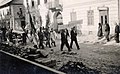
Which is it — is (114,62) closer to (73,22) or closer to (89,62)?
(89,62)

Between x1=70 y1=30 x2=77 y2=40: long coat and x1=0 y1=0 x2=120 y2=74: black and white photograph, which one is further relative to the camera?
x1=70 y1=30 x2=77 y2=40: long coat

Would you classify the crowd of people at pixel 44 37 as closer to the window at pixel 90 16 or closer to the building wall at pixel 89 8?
the building wall at pixel 89 8

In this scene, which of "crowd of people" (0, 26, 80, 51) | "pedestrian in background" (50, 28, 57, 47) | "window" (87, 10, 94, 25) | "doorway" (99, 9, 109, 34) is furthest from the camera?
"pedestrian in background" (50, 28, 57, 47)

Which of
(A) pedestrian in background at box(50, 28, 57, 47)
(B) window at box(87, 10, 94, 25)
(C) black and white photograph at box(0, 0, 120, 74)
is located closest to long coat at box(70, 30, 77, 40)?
(C) black and white photograph at box(0, 0, 120, 74)

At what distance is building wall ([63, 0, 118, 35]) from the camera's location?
2.82m

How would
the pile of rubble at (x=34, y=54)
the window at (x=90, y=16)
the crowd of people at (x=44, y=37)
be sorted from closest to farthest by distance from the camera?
1. the window at (x=90, y=16)
2. the crowd of people at (x=44, y=37)
3. the pile of rubble at (x=34, y=54)

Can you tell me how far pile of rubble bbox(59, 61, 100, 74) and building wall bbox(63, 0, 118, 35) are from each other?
1.53 feet

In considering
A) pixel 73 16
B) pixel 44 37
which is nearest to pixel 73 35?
pixel 73 16

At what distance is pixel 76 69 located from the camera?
336 centimetres

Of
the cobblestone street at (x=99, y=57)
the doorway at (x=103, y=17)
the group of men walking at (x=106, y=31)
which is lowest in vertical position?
the cobblestone street at (x=99, y=57)

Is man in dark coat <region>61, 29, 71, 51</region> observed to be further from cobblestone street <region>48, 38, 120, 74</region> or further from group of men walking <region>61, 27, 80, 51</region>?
cobblestone street <region>48, 38, 120, 74</region>

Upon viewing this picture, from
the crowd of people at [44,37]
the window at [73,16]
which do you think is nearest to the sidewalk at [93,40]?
the crowd of people at [44,37]

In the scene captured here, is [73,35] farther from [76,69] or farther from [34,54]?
[34,54]

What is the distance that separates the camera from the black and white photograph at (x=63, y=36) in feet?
9.73
